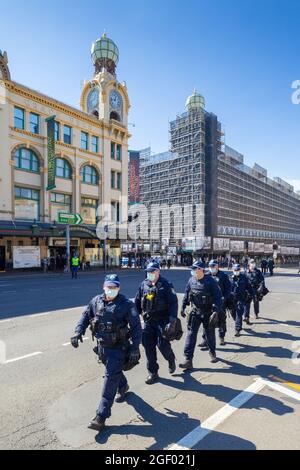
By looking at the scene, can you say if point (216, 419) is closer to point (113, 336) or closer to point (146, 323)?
point (113, 336)

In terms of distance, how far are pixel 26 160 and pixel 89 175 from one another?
26.8 ft

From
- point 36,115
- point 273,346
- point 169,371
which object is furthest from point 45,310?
point 36,115

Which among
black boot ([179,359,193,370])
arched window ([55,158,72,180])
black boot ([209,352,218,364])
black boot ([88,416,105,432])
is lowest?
black boot ([209,352,218,364])

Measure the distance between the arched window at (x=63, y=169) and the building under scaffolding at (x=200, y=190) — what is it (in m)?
24.5

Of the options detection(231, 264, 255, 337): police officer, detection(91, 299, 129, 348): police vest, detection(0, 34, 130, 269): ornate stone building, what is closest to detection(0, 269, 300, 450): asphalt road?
detection(231, 264, 255, 337): police officer

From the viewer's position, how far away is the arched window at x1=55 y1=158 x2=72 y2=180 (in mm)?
31922

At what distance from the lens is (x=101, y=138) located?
37125 millimetres

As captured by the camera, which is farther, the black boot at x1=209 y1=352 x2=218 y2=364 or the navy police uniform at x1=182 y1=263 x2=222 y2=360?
the black boot at x1=209 y1=352 x2=218 y2=364

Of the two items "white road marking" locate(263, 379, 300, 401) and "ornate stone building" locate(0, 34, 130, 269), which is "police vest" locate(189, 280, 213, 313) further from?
"ornate stone building" locate(0, 34, 130, 269)

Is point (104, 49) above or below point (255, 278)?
above

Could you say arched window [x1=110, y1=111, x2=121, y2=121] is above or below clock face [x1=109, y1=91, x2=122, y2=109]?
below

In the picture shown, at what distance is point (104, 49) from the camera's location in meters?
40.1

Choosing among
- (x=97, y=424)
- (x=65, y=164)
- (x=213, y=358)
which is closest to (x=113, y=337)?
(x=97, y=424)

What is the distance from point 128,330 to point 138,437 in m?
1.13
